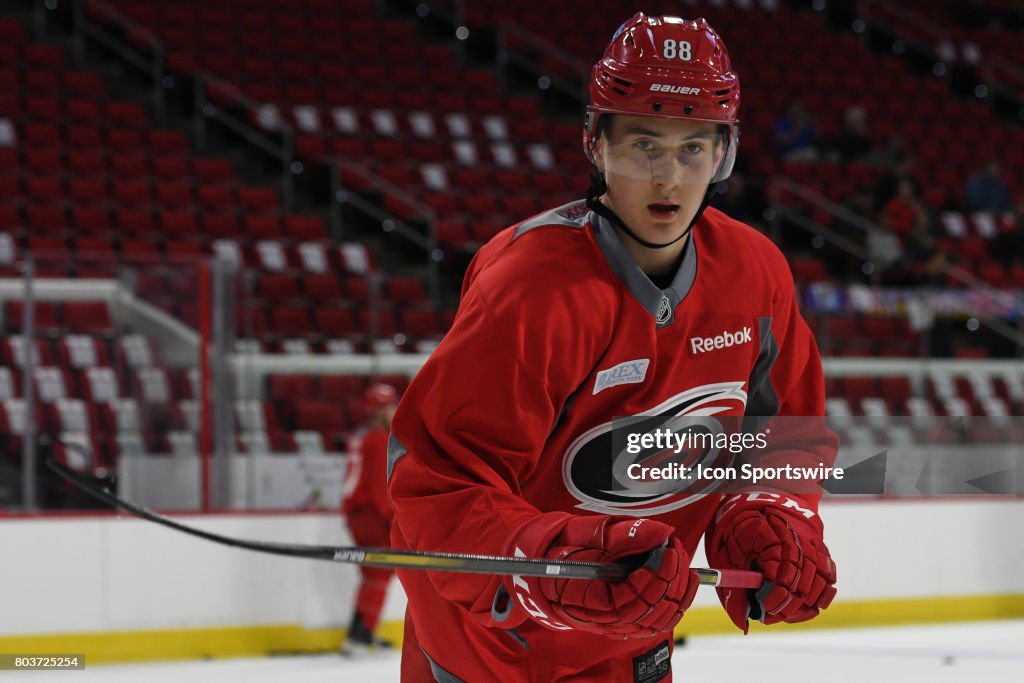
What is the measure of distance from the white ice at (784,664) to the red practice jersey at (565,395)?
3577 mm

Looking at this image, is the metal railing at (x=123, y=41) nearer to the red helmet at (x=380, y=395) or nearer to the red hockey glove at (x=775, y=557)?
the red helmet at (x=380, y=395)

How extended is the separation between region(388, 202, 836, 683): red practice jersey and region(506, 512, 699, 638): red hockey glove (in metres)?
0.04

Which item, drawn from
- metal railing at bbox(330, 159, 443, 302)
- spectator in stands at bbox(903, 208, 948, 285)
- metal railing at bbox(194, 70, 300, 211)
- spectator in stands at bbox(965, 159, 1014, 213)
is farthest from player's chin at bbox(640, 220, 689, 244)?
spectator in stands at bbox(965, 159, 1014, 213)

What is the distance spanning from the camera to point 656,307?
5.54ft

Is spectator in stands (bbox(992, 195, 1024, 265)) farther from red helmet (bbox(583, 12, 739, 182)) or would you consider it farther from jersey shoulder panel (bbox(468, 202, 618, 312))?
jersey shoulder panel (bbox(468, 202, 618, 312))

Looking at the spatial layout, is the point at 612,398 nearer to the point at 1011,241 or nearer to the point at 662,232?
the point at 662,232

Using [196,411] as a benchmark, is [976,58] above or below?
above

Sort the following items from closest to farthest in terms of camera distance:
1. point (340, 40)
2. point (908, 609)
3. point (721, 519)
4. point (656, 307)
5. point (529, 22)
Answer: point (656, 307) < point (721, 519) < point (908, 609) < point (340, 40) < point (529, 22)

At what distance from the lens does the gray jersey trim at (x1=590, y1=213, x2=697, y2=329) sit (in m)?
1.68

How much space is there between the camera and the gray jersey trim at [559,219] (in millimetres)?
1711

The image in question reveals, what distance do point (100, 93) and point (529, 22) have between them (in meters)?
4.21

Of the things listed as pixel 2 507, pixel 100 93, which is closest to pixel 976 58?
pixel 100 93

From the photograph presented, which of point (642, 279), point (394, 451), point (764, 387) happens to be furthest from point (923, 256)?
point (394, 451)

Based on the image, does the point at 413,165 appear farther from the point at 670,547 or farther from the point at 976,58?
the point at 670,547
